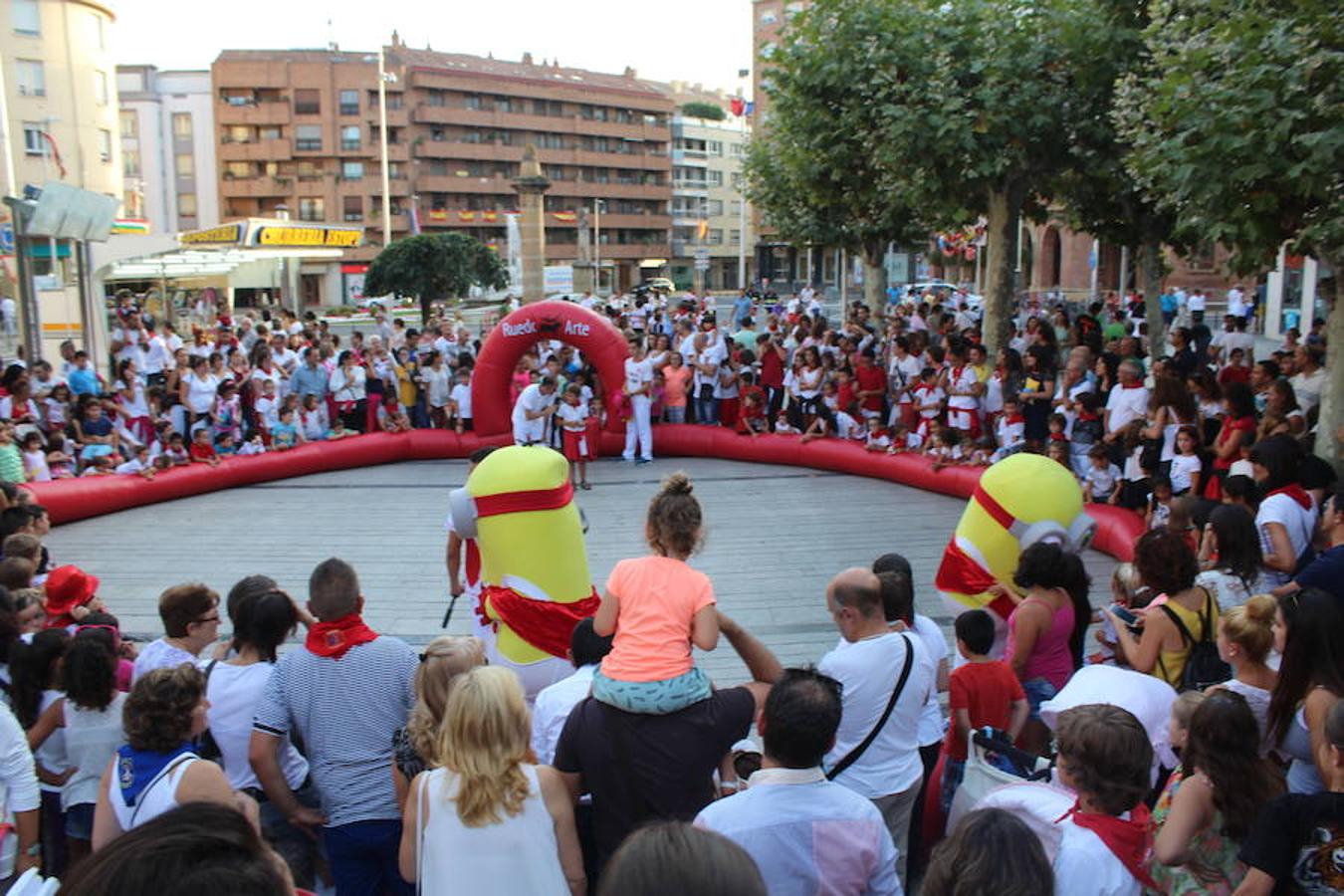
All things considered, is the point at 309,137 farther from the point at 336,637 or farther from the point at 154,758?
the point at 154,758

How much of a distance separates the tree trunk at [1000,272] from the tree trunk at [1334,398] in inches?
259

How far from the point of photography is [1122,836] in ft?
9.82

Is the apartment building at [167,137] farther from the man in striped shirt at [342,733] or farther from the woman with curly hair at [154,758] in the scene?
the woman with curly hair at [154,758]

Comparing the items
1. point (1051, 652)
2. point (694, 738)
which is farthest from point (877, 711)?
point (1051, 652)

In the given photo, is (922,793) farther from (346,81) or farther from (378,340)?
(346,81)

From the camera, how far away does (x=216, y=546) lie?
36.8 ft

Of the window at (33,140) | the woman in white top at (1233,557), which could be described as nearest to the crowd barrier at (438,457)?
the woman in white top at (1233,557)

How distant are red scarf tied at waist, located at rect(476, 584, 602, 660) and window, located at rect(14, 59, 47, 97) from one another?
48044 millimetres

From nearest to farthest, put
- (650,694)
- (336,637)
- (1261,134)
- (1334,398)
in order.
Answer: (650,694) < (336,637) < (1261,134) < (1334,398)

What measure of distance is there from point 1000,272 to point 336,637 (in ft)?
44.9

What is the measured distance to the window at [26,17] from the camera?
4262cm

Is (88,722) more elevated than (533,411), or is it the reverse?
(533,411)

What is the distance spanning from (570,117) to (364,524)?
232ft

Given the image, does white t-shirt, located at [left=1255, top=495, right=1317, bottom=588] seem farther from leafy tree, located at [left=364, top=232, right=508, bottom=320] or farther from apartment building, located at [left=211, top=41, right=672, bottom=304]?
apartment building, located at [left=211, top=41, right=672, bottom=304]
